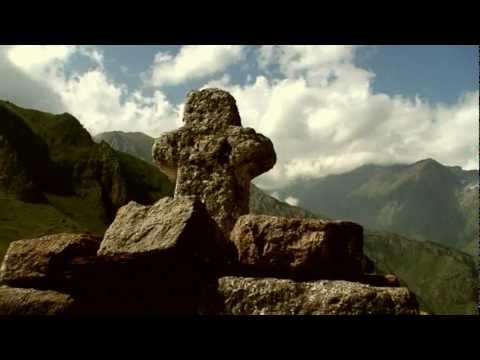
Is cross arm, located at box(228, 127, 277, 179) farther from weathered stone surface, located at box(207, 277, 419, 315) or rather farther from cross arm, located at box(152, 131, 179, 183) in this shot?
weathered stone surface, located at box(207, 277, 419, 315)

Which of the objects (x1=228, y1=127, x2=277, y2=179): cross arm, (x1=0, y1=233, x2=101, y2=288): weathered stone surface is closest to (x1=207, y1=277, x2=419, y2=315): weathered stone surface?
(x1=0, y1=233, x2=101, y2=288): weathered stone surface

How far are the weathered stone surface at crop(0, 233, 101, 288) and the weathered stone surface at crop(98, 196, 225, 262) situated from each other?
42 cm

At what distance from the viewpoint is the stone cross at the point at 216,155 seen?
6.94 m

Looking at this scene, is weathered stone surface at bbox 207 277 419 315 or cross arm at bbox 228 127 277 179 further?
cross arm at bbox 228 127 277 179

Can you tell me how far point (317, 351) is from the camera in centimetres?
324

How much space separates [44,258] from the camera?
499 cm

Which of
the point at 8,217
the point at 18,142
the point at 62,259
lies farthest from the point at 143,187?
the point at 62,259

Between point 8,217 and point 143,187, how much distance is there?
62482mm

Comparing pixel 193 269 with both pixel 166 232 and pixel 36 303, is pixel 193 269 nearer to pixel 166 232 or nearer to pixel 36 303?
pixel 166 232

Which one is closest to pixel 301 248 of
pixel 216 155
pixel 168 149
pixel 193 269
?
pixel 193 269

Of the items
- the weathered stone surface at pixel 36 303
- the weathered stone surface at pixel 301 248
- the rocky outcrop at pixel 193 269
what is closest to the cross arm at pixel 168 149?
the rocky outcrop at pixel 193 269

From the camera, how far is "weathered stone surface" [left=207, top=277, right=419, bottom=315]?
4.34m

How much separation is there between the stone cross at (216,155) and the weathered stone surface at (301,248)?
1874 millimetres
